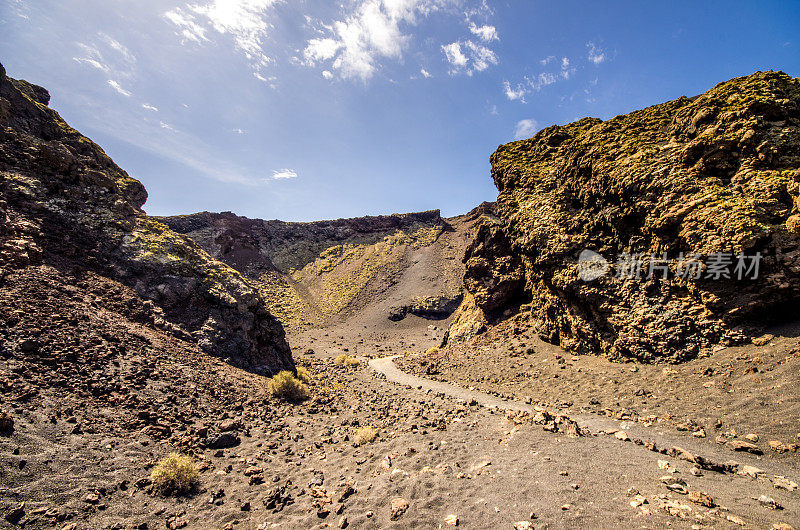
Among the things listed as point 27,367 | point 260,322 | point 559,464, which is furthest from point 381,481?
point 260,322

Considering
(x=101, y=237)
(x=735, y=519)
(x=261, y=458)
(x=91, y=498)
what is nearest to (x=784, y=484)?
(x=735, y=519)

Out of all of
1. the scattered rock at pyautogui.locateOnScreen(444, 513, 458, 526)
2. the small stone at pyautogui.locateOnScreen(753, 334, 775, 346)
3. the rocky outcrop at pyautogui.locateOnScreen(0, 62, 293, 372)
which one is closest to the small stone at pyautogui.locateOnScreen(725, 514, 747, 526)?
the scattered rock at pyautogui.locateOnScreen(444, 513, 458, 526)

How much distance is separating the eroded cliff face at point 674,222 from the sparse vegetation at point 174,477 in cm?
1422

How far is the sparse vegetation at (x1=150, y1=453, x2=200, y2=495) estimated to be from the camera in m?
5.57

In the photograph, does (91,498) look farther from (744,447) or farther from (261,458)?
(744,447)

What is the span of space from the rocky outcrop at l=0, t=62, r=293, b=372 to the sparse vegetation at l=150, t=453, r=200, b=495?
7.54 meters

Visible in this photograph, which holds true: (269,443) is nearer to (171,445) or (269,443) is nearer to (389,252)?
(171,445)

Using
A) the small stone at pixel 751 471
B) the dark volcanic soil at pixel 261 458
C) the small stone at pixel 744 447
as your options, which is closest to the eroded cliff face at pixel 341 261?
the dark volcanic soil at pixel 261 458

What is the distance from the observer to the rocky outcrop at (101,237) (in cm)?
1109

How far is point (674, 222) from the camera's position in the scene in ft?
35.5

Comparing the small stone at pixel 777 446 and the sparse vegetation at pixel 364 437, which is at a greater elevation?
the small stone at pixel 777 446

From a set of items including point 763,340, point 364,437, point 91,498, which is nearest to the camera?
point 91,498

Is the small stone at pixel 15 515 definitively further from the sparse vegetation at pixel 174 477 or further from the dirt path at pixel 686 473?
the dirt path at pixel 686 473

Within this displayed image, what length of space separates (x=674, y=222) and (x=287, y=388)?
16.0m
